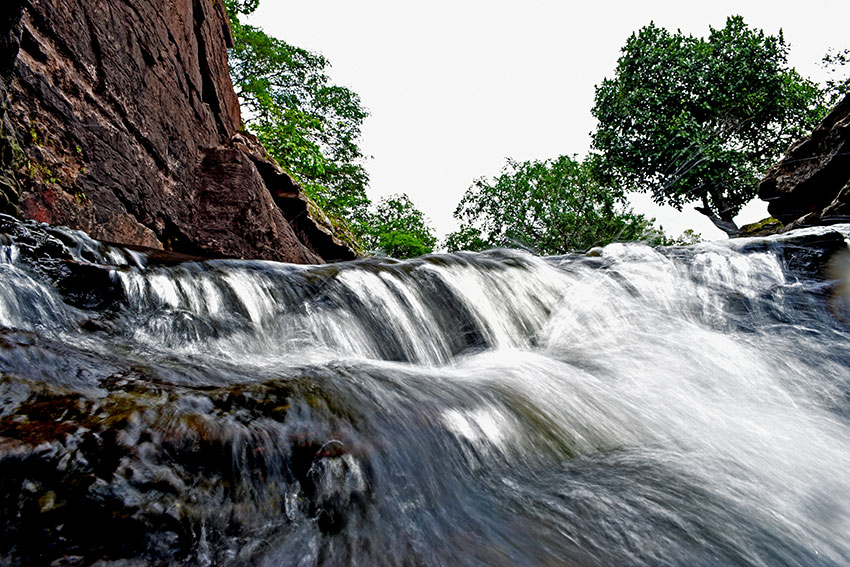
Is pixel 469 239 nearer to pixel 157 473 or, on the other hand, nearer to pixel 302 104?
pixel 302 104

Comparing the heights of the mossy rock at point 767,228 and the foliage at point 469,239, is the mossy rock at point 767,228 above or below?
below

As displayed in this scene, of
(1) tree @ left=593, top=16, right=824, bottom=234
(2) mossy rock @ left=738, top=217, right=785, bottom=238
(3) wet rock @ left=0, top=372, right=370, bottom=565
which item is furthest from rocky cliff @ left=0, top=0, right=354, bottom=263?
(1) tree @ left=593, top=16, right=824, bottom=234

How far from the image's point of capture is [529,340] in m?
4.33

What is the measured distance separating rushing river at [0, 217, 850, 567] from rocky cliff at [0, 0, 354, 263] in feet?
4.15

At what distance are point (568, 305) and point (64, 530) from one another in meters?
4.59

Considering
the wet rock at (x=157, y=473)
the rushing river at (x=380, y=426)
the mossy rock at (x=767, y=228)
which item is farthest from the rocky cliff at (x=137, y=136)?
the mossy rock at (x=767, y=228)

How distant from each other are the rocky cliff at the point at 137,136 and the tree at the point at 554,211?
56.6 feet

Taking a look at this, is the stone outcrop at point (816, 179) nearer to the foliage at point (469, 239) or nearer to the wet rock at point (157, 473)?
the wet rock at point (157, 473)

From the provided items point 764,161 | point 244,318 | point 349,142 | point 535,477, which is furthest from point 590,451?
point 764,161

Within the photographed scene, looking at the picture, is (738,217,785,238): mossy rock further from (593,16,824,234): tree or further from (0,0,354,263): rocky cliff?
(0,0,354,263): rocky cliff

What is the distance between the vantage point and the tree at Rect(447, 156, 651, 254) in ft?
72.9

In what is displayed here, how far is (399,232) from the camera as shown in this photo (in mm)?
25562

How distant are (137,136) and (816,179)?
12233mm

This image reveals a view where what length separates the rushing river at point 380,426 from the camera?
1.08m
